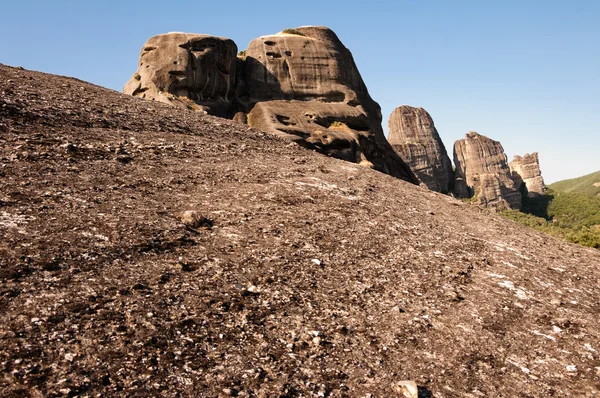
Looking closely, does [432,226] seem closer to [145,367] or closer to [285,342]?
[285,342]

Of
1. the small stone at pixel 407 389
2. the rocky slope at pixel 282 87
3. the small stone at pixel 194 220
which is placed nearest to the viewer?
the small stone at pixel 407 389

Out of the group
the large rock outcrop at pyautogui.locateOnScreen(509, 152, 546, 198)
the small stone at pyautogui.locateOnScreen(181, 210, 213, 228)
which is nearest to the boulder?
the small stone at pyautogui.locateOnScreen(181, 210, 213, 228)

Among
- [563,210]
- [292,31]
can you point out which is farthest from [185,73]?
[563,210]

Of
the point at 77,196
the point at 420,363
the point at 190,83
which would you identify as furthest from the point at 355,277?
the point at 190,83

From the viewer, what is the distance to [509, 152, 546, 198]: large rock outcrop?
519ft

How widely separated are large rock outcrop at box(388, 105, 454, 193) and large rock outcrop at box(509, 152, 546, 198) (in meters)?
46.1

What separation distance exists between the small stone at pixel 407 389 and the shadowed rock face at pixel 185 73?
32.7m

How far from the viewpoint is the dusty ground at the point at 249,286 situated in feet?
19.2

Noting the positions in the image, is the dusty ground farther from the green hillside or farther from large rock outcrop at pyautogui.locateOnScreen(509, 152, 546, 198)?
large rock outcrop at pyautogui.locateOnScreen(509, 152, 546, 198)

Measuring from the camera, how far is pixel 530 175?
16075cm

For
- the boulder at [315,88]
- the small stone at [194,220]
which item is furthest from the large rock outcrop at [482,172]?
the small stone at [194,220]

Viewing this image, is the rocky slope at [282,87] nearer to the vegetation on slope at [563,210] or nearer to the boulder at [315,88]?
the boulder at [315,88]

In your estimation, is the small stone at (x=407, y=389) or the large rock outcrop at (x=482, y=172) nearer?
the small stone at (x=407, y=389)

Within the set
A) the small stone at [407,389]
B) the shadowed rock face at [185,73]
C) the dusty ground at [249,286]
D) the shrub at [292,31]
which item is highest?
the shrub at [292,31]
